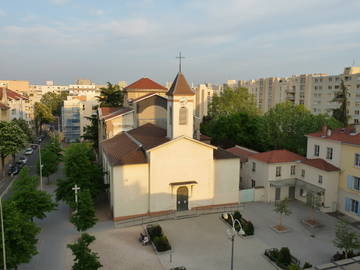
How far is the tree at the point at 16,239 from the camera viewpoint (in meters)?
15.2

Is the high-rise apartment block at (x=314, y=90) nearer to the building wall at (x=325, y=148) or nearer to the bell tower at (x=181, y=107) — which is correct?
the building wall at (x=325, y=148)

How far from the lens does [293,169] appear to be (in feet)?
101

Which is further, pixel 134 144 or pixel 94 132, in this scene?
pixel 94 132

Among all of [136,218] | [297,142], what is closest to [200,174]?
[136,218]

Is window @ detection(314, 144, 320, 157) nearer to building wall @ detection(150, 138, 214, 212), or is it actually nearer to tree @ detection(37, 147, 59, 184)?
building wall @ detection(150, 138, 214, 212)

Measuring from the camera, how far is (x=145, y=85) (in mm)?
46781

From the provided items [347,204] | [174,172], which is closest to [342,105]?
[347,204]

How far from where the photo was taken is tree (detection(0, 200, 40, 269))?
1523cm

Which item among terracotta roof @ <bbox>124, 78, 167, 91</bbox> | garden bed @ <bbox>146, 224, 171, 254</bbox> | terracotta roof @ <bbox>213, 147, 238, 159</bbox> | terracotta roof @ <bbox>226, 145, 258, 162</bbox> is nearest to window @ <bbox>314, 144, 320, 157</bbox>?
terracotta roof @ <bbox>226, 145, 258, 162</bbox>

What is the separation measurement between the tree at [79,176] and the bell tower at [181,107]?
8.06 meters

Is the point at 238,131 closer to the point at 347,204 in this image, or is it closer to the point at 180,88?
the point at 347,204

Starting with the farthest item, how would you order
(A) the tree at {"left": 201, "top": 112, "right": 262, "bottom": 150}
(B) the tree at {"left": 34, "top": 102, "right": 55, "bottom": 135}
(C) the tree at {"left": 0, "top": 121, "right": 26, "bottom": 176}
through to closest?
1. (B) the tree at {"left": 34, "top": 102, "right": 55, "bottom": 135}
2. (A) the tree at {"left": 201, "top": 112, "right": 262, "bottom": 150}
3. (C) the tree at {"left": 0, "top": 121, "right": 26, "bottom": 176}

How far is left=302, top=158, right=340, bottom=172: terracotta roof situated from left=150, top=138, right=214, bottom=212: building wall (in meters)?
10.1

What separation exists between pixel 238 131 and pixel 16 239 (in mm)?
39399
